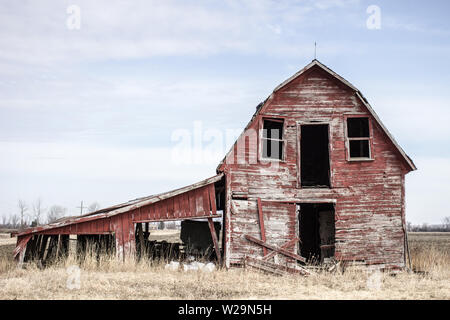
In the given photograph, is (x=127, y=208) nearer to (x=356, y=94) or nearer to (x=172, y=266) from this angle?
(x=172, y=266)

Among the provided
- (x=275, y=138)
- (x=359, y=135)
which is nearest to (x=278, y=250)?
(x=275, y=138)

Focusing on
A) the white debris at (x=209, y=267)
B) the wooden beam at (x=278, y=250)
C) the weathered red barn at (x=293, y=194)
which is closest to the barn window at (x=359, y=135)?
the weathered red barn at (x=293, y=194)

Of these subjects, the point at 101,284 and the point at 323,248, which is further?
the point at 323,248

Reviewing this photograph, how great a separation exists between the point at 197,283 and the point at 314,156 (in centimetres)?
961

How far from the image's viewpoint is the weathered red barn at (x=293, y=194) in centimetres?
1509

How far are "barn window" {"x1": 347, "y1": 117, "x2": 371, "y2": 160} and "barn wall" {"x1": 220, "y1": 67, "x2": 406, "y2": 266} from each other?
0.99 m

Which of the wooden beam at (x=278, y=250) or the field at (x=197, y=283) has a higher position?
the wooden beam at (x=278, y=250)

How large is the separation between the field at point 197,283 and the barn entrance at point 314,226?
3.25 m

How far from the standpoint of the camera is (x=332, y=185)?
1566cm

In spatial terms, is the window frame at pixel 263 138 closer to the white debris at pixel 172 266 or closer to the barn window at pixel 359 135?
the barn window at pixel 359 135
